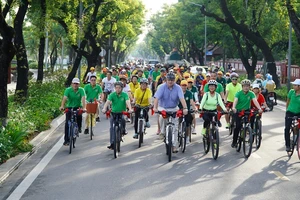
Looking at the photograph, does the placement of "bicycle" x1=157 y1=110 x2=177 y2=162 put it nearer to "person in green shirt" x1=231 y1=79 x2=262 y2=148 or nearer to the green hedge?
"person in green shirt" x1=231 y1=79 x2=262 y2=148

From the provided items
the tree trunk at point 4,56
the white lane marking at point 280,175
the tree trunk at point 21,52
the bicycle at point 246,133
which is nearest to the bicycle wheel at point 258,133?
the bicycle at point 246,133

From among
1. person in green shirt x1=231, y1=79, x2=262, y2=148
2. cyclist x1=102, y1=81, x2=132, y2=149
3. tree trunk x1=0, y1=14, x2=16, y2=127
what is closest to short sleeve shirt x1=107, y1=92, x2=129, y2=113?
cyclist x1=102, y1=81, x2=132, y2=149

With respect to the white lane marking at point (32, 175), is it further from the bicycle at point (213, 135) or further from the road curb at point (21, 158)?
the bicycle at point (213, 135)

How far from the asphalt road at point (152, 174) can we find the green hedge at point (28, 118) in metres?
0.46

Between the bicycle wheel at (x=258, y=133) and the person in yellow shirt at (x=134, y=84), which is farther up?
the person in yellow shirt at (x=134, y=84)

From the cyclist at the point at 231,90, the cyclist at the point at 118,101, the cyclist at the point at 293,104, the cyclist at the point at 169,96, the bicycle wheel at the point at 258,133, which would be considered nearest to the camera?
the cyclist at the point at 293,104

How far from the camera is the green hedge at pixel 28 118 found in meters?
11.9

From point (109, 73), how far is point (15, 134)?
8474 millimetres

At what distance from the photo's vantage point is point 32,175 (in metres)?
10.2

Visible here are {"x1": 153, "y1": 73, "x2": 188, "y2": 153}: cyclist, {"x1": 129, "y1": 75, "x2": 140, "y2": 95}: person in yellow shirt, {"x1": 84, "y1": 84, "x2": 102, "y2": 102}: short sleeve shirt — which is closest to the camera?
{"x1": 153, "y1": 73, "x2": 188, "y2": 153}: cyclist

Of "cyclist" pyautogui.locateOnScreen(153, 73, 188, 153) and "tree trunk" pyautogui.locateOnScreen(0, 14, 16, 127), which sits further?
"tree trunk" pyautogui.locateOnScreen(0, 14, 16, 127)

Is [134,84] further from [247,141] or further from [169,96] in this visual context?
[247,141]

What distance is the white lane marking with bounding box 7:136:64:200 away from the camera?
8.66 m

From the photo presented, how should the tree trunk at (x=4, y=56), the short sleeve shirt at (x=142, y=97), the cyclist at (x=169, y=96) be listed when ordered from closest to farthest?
the cyclist at (x=169, y=96) → the tree trunk at (x=4, y=56) → the short sleeve shirt at (x=142, y=97)
